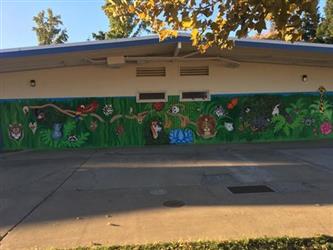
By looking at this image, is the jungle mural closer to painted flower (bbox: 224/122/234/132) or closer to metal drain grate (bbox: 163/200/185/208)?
painted flower (bbox: 224/122/234/132)

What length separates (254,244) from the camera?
6328 millimetres

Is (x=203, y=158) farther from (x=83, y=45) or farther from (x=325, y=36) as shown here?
(x=325, y=36)

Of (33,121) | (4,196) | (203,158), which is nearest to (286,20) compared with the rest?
(4,196)

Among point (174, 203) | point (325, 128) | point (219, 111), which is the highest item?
point (219, 111)

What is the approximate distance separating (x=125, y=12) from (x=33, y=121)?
13.8 meters

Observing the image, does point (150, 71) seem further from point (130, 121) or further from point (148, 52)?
point (130, 121)

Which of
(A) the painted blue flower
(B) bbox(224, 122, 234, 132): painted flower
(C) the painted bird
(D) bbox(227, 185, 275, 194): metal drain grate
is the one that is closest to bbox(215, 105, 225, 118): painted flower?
(B) bbox(224, 122, 234, 132): painted flower

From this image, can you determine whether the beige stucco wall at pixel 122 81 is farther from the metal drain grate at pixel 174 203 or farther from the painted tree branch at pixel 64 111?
the metal drain grate at pixel 174 203

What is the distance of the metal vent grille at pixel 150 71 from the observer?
19312 millimetres

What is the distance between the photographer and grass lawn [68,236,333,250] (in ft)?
20.3

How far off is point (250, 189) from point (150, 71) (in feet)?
33.6

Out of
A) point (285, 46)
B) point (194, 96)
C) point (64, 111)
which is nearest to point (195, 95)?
point (194, 96)

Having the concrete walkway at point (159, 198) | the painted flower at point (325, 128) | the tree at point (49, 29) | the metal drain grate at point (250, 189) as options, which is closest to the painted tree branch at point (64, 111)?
the concrete walkway at point (159, 198)

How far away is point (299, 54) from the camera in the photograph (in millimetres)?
18359
